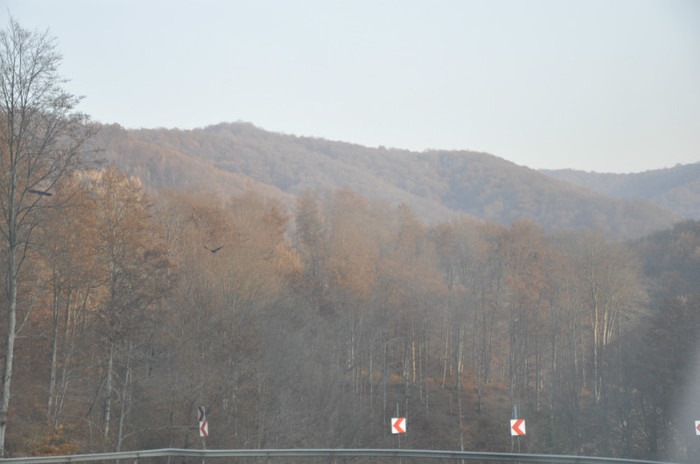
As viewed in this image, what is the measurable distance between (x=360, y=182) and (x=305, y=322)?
136 metres

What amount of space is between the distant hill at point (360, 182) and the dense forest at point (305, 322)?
40.5m

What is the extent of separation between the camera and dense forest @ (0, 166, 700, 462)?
29.8 meters

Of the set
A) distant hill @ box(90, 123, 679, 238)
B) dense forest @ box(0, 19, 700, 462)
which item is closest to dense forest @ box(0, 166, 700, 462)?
dense forest @ box(0, 19, 700, 462)

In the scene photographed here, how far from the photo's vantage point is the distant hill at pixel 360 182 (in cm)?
11638

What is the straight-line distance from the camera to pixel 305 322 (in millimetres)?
48406

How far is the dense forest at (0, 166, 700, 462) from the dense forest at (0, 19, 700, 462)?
0.17 metres

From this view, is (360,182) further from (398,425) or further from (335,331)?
(398,425)

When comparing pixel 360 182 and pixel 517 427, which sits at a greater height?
pixel 360 182

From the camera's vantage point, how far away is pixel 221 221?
54344 mm

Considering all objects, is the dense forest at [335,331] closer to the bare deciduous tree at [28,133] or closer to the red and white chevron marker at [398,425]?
the bare deciduous tree at [28,133]

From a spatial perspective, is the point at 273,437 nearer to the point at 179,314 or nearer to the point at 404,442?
the point at 179,314

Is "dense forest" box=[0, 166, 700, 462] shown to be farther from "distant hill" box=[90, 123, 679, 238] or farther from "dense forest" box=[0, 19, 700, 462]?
"distant hill" box=[90, 123, 679, 238]

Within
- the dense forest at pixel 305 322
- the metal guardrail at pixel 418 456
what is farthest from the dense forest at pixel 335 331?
the metal guardrail at pixel 418 456

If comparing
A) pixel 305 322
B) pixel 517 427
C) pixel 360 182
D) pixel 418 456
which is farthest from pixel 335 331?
pixel 360 182
